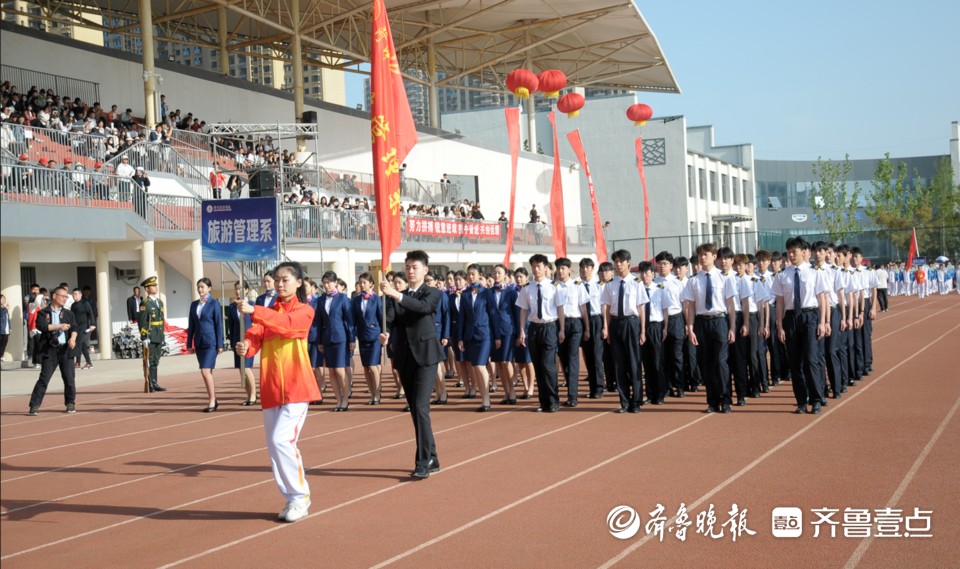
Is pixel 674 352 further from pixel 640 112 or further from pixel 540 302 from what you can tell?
pixel 640 112

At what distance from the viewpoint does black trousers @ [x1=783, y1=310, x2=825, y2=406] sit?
10633 mm

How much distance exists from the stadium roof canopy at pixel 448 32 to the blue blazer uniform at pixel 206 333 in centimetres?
1954

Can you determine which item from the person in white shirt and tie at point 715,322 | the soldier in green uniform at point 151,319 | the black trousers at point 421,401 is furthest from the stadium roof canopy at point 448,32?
the black trousers at point 421,401

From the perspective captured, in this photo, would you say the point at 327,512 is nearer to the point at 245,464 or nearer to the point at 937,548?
the point at 245,464

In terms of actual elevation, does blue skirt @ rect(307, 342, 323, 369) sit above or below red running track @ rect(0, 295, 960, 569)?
above

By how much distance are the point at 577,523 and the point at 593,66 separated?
1735 inches

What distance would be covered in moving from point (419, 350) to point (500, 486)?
1399 mm

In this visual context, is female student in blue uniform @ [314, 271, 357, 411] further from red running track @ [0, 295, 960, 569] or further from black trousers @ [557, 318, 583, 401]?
black trousers @ [557, 318, 583, 401]

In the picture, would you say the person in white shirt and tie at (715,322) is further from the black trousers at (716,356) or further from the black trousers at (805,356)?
the black trousers at (805,356)

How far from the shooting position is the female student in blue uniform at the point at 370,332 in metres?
13.6

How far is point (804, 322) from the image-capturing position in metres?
10.7

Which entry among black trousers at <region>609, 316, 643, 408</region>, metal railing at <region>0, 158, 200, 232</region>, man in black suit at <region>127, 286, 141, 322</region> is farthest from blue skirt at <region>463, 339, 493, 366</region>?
man in black suit at <region>127, 286, 141, 322</region>

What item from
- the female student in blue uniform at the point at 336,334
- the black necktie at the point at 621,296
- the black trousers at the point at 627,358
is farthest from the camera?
the female student in blue uniform at the point at 336,334

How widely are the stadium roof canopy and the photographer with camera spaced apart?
64.1ft
